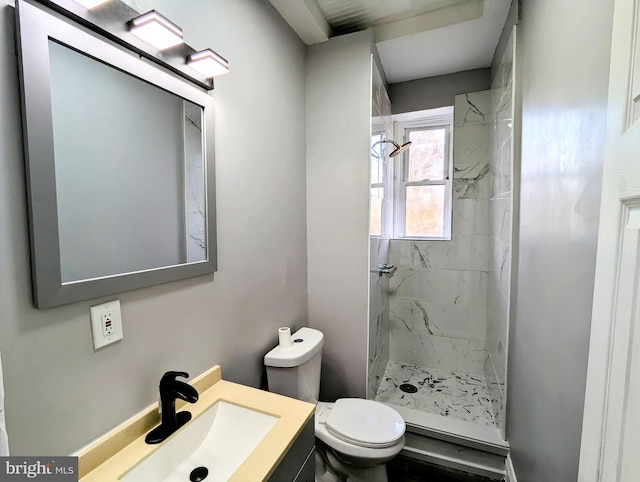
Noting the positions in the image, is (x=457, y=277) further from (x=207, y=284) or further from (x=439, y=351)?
(x=207, y=284)

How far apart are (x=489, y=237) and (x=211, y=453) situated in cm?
234

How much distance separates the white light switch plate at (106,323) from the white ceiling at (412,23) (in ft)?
5.55

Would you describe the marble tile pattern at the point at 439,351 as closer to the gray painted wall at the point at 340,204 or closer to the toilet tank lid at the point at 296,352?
the gray painted wall at the point at 340,204

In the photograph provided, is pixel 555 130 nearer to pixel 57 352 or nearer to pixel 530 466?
pixel 530 466

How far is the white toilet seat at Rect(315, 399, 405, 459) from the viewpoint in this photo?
1.35 metres

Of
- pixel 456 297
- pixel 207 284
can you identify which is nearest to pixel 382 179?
pixel 456 297

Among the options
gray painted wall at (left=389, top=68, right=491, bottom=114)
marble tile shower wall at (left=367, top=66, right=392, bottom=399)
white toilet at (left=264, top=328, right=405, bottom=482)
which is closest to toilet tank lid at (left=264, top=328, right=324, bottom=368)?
white toilet at (left=264, top=328, right=405, bottom=482)

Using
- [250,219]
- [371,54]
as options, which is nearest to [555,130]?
[371,54]

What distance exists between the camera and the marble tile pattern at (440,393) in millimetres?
1985

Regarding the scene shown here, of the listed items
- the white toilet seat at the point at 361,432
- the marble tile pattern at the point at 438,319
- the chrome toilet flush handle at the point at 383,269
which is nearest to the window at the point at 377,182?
the chrome toilet flush handle at the point at 383,269

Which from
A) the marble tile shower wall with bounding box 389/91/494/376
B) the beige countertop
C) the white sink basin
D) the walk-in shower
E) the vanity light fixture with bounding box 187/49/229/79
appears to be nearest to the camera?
the beige countertop

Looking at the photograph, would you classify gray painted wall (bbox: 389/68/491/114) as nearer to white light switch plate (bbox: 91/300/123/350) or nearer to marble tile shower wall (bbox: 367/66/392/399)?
marble tile shower wall (bbox: 367/66/392/399)

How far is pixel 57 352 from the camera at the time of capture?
0.69m

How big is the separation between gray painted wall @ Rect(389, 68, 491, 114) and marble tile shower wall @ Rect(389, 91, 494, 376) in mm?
82
